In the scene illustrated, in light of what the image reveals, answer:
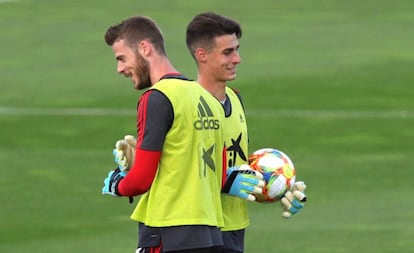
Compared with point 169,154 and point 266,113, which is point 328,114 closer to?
point 266,113

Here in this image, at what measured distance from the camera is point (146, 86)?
791cm

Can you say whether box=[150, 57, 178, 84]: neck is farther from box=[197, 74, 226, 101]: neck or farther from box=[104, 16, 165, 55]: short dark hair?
box=[197, 74, 226, 101]: neck

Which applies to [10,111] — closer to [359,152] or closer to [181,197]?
[359,152]

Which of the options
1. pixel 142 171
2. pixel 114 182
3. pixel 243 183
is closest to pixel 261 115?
pixel 243 183

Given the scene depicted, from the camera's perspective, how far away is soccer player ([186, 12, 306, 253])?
8.61 meters

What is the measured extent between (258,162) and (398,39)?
1613 centimetres

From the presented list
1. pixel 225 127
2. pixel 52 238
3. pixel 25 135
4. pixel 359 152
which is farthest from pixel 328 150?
pixel 225 127

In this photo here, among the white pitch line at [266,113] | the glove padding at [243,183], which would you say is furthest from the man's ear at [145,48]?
the white pitch line at [266,113]

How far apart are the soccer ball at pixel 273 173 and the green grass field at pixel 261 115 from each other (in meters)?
3.54

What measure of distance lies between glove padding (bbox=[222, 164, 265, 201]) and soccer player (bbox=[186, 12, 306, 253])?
0.32 metres

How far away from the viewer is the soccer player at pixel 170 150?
298 inches

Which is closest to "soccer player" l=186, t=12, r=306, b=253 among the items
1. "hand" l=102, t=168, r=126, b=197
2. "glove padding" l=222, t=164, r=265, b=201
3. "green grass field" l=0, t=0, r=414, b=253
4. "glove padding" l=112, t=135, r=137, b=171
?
"glove padding" l=222, t=164, r=265, b=201

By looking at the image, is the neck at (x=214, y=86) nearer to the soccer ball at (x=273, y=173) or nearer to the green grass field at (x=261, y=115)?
the soccer ball at (x=273, y=173)

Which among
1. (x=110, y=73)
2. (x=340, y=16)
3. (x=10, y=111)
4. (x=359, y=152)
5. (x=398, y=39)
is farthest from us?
(x=340, y=16)
